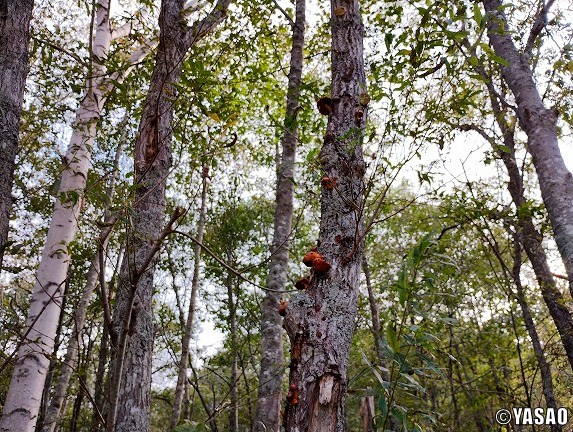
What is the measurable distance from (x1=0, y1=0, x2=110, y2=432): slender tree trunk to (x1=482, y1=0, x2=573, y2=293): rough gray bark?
473cm

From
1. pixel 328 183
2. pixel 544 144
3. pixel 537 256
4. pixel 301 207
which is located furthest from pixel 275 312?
pixel 537 256

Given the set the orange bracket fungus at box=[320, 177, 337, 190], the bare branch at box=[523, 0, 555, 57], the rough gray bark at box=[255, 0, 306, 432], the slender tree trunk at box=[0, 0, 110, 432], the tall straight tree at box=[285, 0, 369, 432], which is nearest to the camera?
the tall straight tree at box=[285, 0, 369, 432]

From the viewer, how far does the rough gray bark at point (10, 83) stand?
291 centimetres

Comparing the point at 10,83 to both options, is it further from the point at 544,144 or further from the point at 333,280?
the point at 544,144

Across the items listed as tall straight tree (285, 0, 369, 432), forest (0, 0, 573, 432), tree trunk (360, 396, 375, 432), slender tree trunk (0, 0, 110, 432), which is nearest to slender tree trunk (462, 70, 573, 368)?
forest (0, 0, 573, 432)

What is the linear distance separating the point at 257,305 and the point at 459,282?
288 inches

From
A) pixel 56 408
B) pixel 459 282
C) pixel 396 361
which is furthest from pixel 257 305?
pixel 396 361

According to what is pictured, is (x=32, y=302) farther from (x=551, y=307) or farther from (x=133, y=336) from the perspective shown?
(x=551, y=307)

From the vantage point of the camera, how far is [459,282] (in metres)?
12.8

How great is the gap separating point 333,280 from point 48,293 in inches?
124

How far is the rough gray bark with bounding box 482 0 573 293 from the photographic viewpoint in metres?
4.62
